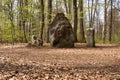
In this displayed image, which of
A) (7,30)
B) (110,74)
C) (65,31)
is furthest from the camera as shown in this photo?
(7,30)

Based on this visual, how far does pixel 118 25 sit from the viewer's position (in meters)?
50.0

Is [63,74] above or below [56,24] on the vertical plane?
below

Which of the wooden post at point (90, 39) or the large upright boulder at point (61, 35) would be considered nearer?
the large upright boulder at point (61, 35)

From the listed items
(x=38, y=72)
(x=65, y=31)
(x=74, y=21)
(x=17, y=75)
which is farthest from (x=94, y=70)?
(x=74, y=21)

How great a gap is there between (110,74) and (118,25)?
45028 millimetres

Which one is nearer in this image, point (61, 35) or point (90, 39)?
point (61, 35)

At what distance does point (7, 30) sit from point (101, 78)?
21.6 meters

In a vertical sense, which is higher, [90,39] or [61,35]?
[61,35]

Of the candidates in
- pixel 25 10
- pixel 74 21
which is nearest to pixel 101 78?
pixel 74 21

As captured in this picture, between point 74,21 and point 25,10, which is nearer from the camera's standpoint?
point 74,21

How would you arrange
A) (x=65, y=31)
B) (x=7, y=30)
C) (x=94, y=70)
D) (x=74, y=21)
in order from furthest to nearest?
1. (x=7, y=30)
2. (x=74, y=21)
3. (x=65, y=31)
4. (x=94, y=70)

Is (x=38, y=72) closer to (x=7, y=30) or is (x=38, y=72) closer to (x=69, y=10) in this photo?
(x=7, y=30)

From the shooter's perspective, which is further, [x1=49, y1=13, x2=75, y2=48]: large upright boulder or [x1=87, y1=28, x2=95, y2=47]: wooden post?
[x1=87, y1=28, x2=95, y2=47]: wooden post

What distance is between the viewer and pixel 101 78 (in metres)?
5.79
